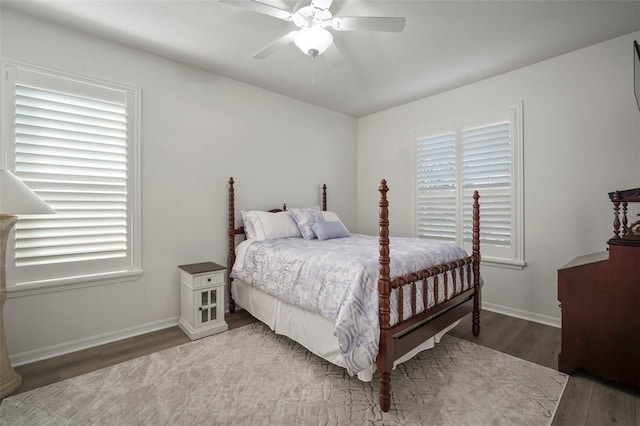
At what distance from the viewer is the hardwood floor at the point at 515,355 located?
1747 millimetres

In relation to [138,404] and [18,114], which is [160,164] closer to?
[18,114]

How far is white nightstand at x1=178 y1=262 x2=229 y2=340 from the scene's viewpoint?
2.75 metres

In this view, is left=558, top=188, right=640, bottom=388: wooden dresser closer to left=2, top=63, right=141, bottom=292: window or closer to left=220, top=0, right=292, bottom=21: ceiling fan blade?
left=220, top=0, right=292, bottom=21: ceiling fan blade

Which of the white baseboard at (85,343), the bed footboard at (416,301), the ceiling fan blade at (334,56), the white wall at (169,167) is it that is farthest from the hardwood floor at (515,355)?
the ceiling fan blade at (334,56)

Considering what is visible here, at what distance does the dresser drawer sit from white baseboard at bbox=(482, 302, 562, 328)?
3.08 meters

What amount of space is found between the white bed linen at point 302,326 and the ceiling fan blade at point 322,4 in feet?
7.26

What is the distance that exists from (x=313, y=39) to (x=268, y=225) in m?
1.92

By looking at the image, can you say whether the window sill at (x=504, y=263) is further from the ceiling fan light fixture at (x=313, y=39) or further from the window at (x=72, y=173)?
the window at (x=72, y=173)

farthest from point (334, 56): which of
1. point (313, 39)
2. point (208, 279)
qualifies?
point (208, 279)

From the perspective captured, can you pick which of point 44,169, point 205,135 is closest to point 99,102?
point 44,169

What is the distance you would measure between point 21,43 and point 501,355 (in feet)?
15.1

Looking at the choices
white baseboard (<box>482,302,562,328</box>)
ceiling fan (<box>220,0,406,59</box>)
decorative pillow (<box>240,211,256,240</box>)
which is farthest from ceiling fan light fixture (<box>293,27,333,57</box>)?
white baseboard (<box>482,302,562,328</box>)

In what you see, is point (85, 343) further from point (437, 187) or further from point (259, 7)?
point (437, 187)

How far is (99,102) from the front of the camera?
2.63 meters
